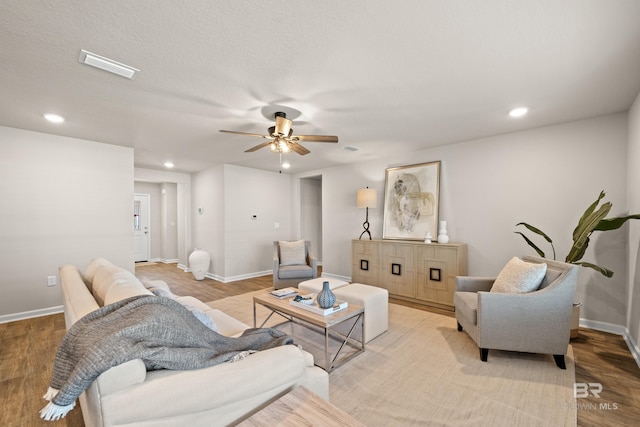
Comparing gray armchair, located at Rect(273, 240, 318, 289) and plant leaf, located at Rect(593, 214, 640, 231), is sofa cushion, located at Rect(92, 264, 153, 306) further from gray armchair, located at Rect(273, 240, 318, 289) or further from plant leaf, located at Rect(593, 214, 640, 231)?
plant leaf, located at Rect(593, 214, 640, 231)

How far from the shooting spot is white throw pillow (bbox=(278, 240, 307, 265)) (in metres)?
4.70

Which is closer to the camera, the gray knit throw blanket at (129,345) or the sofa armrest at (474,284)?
the gray knit throw blanket at (129,345)

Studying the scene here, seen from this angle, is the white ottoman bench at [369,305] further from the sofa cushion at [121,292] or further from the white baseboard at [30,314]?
the white baseboard at [30,314]

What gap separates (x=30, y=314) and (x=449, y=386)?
16.3 feet

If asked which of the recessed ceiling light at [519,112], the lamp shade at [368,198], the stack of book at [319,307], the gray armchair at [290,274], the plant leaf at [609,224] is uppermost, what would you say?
the recessed ceiling light at [519,112]

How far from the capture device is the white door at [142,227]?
24.9 ft

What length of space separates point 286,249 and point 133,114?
115 inches

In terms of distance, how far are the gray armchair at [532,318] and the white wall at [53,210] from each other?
484cm

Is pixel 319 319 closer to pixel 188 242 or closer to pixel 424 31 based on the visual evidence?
pixel 424 31

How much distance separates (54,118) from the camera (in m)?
2.99

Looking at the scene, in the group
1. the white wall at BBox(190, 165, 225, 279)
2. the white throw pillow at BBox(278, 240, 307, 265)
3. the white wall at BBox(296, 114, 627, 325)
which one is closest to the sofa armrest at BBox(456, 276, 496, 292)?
the white wall at BBox(296, 114, 627, 325)

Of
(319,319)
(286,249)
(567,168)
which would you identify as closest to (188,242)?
(286,249)

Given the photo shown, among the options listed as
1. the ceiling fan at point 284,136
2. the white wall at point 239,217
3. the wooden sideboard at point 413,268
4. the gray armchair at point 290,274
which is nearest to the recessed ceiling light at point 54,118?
the ceiling fan at point 284,136

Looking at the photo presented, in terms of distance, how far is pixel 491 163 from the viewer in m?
3.74
